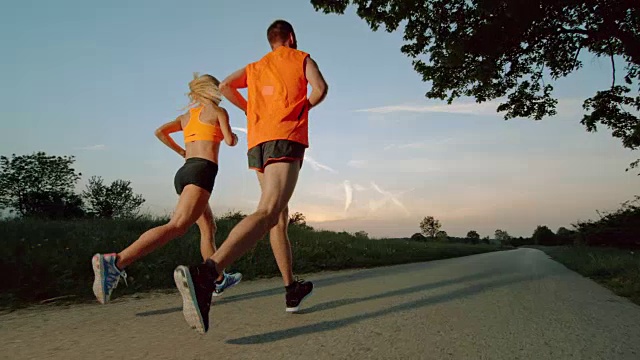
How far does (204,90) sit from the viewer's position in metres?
4.36

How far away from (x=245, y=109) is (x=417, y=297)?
263 centimetres

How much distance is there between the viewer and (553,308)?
396 cm

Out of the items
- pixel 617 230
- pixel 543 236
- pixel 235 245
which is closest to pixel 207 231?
pixel 235 245

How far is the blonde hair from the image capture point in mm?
4328

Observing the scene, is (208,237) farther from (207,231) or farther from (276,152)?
(276,152)

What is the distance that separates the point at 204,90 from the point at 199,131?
443 millimetres

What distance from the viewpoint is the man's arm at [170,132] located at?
4625 millimetres

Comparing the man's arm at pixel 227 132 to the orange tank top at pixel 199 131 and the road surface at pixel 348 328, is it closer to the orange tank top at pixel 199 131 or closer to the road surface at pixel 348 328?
the orange tank top at pixel 199 131

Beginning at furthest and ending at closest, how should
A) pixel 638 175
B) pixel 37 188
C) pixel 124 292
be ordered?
pixel 37 188
pixel 638 175
pixel 124 292

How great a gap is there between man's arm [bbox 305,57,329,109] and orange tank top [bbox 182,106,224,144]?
4.71 ft

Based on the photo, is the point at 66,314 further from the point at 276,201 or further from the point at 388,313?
the point at 388,313

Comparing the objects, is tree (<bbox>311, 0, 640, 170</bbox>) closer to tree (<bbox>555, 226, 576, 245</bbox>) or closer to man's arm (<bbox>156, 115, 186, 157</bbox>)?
man's arm (<bbox>156, 115, 186, 157</bbox>)

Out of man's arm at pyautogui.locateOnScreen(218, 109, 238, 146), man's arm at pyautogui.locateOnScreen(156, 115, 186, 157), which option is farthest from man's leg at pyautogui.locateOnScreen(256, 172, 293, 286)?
man's arm at pyautogui.locateOnScreen(156, 115, 186, 157)

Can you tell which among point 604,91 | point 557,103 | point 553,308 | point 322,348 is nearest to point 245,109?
point 322,348
